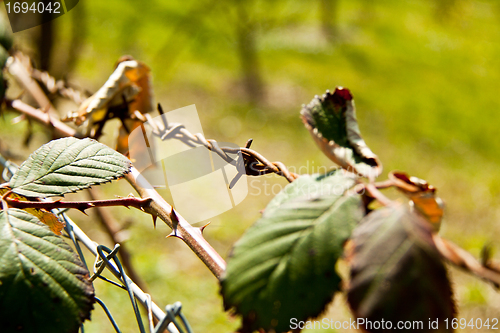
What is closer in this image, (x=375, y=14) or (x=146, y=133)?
(x=146, y=133)

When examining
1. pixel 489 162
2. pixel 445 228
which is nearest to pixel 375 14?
pixel 489 162

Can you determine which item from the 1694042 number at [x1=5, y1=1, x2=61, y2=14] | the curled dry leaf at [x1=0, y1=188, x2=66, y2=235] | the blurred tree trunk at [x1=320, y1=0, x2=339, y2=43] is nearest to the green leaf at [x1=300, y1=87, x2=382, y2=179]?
the curled dry leaf at [x1=0, y1=188, x2=66, y2=235]

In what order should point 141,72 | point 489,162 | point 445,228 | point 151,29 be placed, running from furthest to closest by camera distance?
point 151,29
point 489,162
point 445,228
point 141,72

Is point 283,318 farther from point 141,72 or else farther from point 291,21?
point 291,21

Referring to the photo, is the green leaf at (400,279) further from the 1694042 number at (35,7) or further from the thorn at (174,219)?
the 1694042 number at (35,7)

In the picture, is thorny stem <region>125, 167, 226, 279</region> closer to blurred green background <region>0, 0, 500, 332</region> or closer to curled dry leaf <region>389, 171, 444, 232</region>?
curled dry leaf <region>389, 171, 444, 232</region>

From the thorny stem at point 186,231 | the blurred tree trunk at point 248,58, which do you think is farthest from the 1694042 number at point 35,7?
the blurred tree trunk at point 248,58

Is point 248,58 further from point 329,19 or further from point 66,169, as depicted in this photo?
point 66,169
